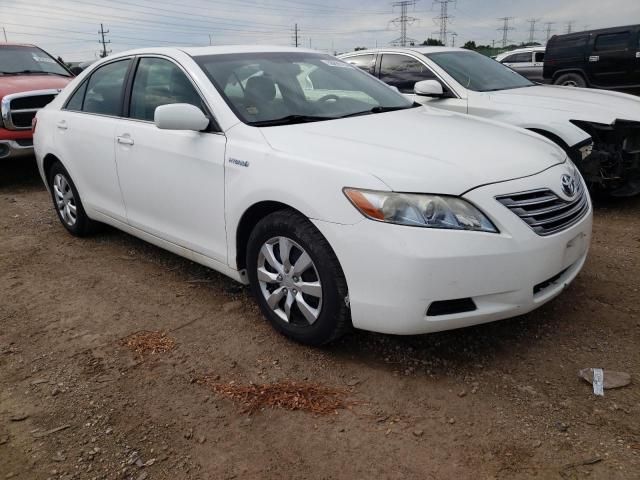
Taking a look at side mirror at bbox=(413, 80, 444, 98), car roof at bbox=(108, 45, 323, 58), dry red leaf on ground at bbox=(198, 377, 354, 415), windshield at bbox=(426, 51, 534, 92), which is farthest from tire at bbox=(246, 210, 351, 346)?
windshield at bbox=(426, 51, 534, 92)

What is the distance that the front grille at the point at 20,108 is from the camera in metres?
7.16

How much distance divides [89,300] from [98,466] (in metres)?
1.79

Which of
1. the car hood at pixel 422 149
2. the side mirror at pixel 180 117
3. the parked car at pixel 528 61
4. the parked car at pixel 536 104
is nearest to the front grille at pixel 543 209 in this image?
the car hood at pixel 422 149

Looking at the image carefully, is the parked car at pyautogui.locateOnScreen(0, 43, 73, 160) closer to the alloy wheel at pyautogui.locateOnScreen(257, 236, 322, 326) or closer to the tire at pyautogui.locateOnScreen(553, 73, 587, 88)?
the alloy wheel at pyautogui.locateOnScreen(257, 236, 322, 326)

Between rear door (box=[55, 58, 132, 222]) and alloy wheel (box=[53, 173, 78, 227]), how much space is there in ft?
0.96

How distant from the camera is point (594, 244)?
15.1 feet

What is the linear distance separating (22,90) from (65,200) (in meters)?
3.31

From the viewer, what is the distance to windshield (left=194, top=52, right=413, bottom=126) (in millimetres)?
3396

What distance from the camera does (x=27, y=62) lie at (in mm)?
8672

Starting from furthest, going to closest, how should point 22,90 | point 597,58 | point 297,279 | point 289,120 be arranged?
point 597,58 → point 22,90 → point 289,120 → point 297,279

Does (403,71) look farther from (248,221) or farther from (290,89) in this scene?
(248,221)

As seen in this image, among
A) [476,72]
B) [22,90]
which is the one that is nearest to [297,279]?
[476,72]

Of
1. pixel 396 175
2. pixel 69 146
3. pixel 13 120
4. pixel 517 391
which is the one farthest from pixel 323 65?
pixel 13 120

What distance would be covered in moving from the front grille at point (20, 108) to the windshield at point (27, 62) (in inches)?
49.2
